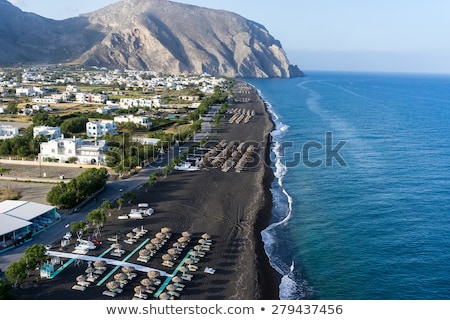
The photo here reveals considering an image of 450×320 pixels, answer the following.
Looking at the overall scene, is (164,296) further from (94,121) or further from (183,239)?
(94,121)

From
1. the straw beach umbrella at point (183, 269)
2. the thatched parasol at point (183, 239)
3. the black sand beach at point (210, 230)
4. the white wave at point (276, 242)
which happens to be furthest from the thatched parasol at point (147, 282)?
the white wave at point (276, 242)

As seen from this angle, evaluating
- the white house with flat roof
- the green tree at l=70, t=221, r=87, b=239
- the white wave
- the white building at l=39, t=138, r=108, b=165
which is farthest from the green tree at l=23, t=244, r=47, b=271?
the white building at l=39, t=138, r=108, b=165

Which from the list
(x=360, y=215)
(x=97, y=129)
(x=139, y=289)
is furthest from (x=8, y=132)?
(x=360, y=215)

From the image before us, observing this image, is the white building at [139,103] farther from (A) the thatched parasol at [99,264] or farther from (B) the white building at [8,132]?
(A) the thatched parasol at [99,264]

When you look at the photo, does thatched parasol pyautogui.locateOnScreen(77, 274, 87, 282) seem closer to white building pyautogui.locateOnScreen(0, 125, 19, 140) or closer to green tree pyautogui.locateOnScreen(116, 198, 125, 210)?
green tree pyautogui.locateOnScreen(116, 198, 125, 210)

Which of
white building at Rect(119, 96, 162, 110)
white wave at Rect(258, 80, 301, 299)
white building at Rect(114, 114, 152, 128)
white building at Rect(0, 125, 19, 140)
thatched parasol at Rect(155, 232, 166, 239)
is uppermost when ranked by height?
white building at Rect(119, 96, 162, 110)

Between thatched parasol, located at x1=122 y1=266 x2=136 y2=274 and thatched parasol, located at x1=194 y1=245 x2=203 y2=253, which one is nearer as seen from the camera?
thatched parasol, located at x1=122 y1=266 x2=136 y2=274
